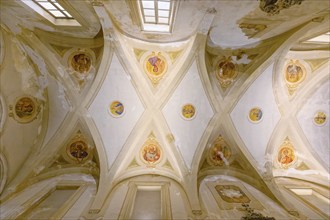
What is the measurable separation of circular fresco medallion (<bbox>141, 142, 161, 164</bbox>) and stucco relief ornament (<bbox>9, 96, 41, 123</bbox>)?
4582mm

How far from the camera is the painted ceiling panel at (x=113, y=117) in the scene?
8.22 metres

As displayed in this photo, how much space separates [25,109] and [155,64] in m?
5.30

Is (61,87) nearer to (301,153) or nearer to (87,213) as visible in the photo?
(87,213)

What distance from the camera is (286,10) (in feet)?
18.2

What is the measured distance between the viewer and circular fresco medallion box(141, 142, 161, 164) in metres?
8.71

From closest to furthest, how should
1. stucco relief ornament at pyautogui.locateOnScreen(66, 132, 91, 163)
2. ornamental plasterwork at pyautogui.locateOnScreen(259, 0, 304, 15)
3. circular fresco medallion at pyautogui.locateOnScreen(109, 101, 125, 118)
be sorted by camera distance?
ornamental plasterwork at pyautogui.locateOnScreen(259, 0, 304, 15) < circular fresco medallion at pyautogui.locateOnScreen(109, 101, 125, 118) < stucco relief ornament at pyautogui.locateOnScreen(66, 132, 91, 163)

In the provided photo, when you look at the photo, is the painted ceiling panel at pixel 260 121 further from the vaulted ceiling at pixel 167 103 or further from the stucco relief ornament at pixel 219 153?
the stucco relief ornament at pixel 219 153

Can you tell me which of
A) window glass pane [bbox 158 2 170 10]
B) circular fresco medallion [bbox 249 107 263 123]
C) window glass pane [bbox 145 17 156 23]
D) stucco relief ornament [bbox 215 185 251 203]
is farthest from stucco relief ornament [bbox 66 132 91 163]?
circular fresco medallion [bbox 249 107 263 123]

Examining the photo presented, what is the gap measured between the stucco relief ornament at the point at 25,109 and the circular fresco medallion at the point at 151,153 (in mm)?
4582

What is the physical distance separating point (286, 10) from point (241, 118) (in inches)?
177

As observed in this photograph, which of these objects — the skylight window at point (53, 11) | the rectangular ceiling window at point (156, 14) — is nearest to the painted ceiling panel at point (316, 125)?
the rectangular ceiling window at point (156, 14)

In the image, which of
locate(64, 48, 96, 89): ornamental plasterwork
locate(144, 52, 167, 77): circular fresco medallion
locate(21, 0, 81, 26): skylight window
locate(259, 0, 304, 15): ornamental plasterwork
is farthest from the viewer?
locate(144, 52, 167, 77): circular fresco medallion

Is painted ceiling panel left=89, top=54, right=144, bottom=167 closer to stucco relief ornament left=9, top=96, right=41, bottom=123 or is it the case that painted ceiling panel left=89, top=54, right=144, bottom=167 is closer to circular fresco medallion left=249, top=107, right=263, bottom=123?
stucco relief ornament left=9, top=96, right=41, bottom=123

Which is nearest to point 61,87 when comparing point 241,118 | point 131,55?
point 131,55
